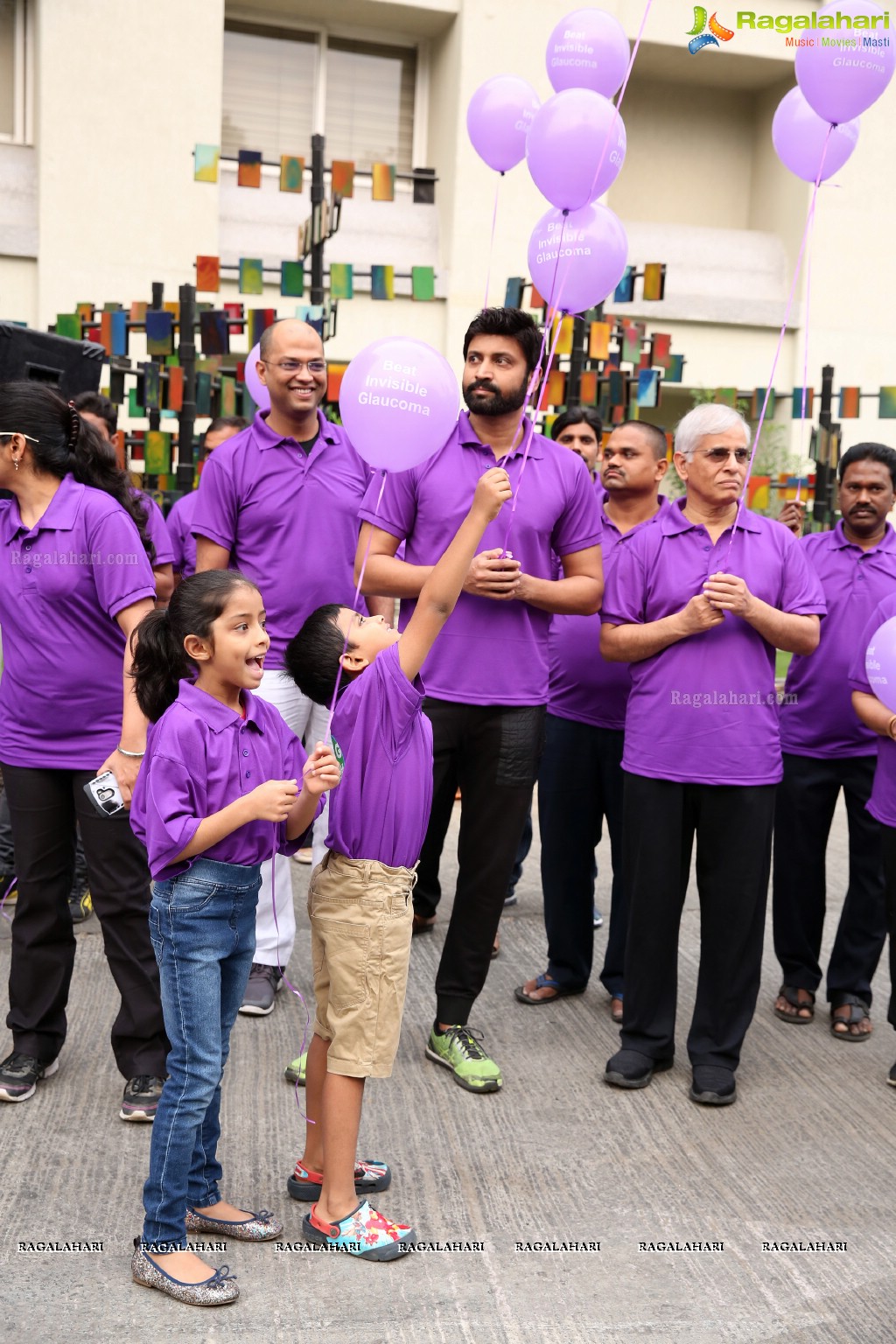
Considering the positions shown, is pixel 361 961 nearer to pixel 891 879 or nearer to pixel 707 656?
pixel 707 656

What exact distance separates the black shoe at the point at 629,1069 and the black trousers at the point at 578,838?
550 millimetres

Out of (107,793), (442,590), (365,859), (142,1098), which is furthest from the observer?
(142,1098)

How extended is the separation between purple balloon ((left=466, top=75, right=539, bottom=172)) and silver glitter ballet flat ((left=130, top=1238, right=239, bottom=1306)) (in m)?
4.15

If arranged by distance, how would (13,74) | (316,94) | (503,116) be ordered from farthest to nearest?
(316,94), (13,74), (503,116)

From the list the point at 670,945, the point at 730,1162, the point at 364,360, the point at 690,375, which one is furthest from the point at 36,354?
the point at 690,375

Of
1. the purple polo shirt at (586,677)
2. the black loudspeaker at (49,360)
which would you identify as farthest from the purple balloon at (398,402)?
the black loudspeaker at (49,360)

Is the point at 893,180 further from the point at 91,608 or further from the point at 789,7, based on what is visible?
the point at 91,608

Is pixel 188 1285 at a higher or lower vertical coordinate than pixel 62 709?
lower

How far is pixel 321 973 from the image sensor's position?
9.70ft

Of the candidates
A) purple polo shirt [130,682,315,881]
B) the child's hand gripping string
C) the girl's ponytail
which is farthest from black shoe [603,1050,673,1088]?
the girl's ponytail

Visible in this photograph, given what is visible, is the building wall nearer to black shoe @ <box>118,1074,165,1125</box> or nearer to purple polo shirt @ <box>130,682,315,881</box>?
black shoe @ <box>118,1074,165,1125</box>

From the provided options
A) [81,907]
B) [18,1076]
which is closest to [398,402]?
[18,1076]

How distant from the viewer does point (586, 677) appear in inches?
173

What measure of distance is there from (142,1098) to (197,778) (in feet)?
3.97
